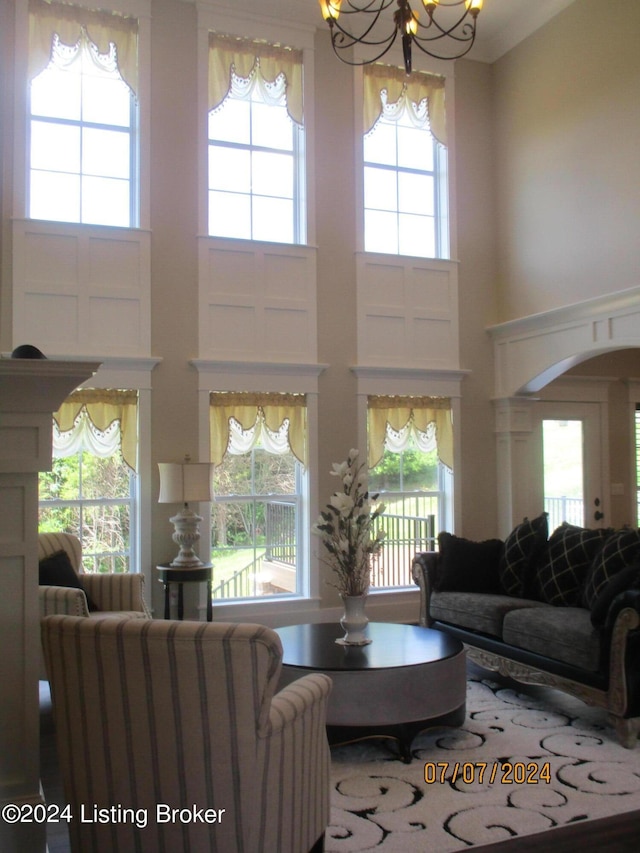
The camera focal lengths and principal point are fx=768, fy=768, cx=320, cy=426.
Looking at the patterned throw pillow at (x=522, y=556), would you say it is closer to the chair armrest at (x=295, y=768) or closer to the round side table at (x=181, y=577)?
the round side table at (x=181, y=577)

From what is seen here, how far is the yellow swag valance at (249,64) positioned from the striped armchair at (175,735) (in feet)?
17.6

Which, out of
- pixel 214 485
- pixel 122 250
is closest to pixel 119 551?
pixel 214 485

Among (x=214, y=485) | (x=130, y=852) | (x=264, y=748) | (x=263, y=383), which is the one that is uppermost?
(x=263, y=383)

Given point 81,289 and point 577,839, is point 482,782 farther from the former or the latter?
point 81,289

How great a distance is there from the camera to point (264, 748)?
7.45ft

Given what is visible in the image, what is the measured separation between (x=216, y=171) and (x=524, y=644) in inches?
177

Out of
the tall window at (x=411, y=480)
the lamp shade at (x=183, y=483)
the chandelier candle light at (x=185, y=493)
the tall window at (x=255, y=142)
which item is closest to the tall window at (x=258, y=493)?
the chandelier candle light at (x=185, y=493)

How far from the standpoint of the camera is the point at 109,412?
19.7ft

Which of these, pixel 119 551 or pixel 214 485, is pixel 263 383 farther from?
pixel 119 551

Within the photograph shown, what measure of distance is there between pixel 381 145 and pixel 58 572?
476 cm

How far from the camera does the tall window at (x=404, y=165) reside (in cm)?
704

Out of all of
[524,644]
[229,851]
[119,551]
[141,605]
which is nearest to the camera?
[229,851]

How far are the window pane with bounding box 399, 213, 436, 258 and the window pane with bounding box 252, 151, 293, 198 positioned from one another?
3.73ft
